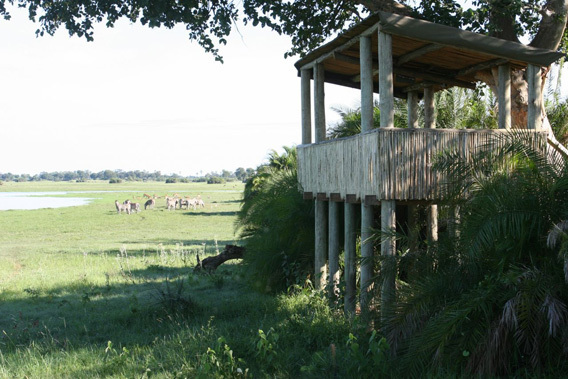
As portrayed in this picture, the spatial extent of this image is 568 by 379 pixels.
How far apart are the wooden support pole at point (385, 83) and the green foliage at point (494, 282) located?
40.6 inches

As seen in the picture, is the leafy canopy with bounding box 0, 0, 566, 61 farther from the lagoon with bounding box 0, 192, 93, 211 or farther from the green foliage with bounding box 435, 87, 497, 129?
the lagoon with bounding box 0, 192, 93, 211

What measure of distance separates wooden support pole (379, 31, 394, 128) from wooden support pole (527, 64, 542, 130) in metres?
2.38

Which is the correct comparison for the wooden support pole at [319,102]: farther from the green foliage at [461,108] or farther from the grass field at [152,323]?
the green foliage at [461,108]

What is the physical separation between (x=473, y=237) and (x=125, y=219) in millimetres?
35102

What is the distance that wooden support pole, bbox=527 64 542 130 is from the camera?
29.2 feet

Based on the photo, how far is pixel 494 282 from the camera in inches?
246

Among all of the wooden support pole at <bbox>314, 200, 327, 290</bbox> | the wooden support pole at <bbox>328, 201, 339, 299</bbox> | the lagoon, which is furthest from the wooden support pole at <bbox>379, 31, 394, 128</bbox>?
the lagoon

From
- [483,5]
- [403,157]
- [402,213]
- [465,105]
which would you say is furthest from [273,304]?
[465,105]

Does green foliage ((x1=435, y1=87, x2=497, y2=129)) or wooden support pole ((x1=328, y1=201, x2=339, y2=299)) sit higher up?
green foliage ((x1=435, y1=87, x2=497, y2=129))

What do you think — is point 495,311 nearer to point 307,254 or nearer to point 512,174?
point 512,174

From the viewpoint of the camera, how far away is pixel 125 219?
39219 mm

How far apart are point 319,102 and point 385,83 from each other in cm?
307

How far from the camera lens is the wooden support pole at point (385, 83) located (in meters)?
8.05

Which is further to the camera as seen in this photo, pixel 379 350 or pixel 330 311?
pixel 330 311
